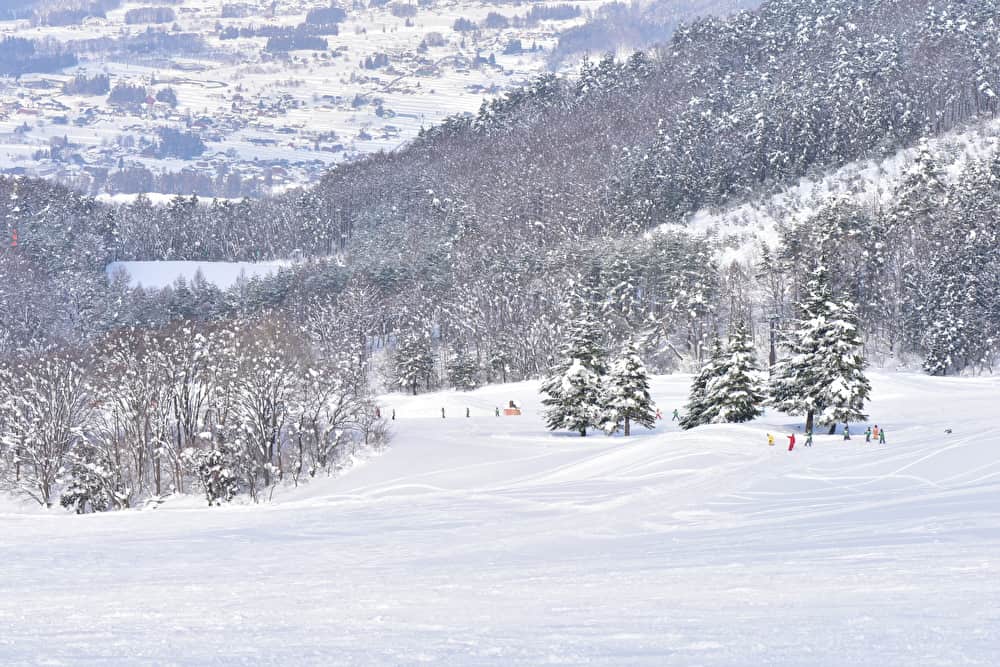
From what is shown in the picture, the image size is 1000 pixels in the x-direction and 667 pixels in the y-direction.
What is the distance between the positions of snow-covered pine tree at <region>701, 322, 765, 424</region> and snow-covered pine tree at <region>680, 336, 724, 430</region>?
33 cm

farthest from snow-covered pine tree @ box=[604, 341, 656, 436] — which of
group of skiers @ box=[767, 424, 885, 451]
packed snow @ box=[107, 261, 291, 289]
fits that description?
packed snow @ box=[107, 261, 291, 289]

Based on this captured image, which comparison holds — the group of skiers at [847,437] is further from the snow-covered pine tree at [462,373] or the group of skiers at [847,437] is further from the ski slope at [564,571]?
the snow-covered pine tree at [462,373]

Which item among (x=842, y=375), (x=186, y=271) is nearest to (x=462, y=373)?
(x=842, y=375)

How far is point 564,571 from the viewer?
18250 millimetres

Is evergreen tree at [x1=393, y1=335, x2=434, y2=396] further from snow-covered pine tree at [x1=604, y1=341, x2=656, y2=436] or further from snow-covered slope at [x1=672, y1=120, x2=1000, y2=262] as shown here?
snow-covered slope at [x1=672, y1=120, x2=1000, y2=262]

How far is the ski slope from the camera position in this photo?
37.9 feet

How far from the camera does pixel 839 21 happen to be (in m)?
163

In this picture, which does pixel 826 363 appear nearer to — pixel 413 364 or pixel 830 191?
pixel 413 364

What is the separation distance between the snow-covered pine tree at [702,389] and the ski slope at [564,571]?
1261 centimetres

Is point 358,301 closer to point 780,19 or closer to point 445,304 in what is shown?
point 445,304

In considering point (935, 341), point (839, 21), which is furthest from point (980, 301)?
point (839, 21)

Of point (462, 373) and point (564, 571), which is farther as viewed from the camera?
point (462, 373)

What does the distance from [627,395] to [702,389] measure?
160 inches

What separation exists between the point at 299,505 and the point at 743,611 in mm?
25729
